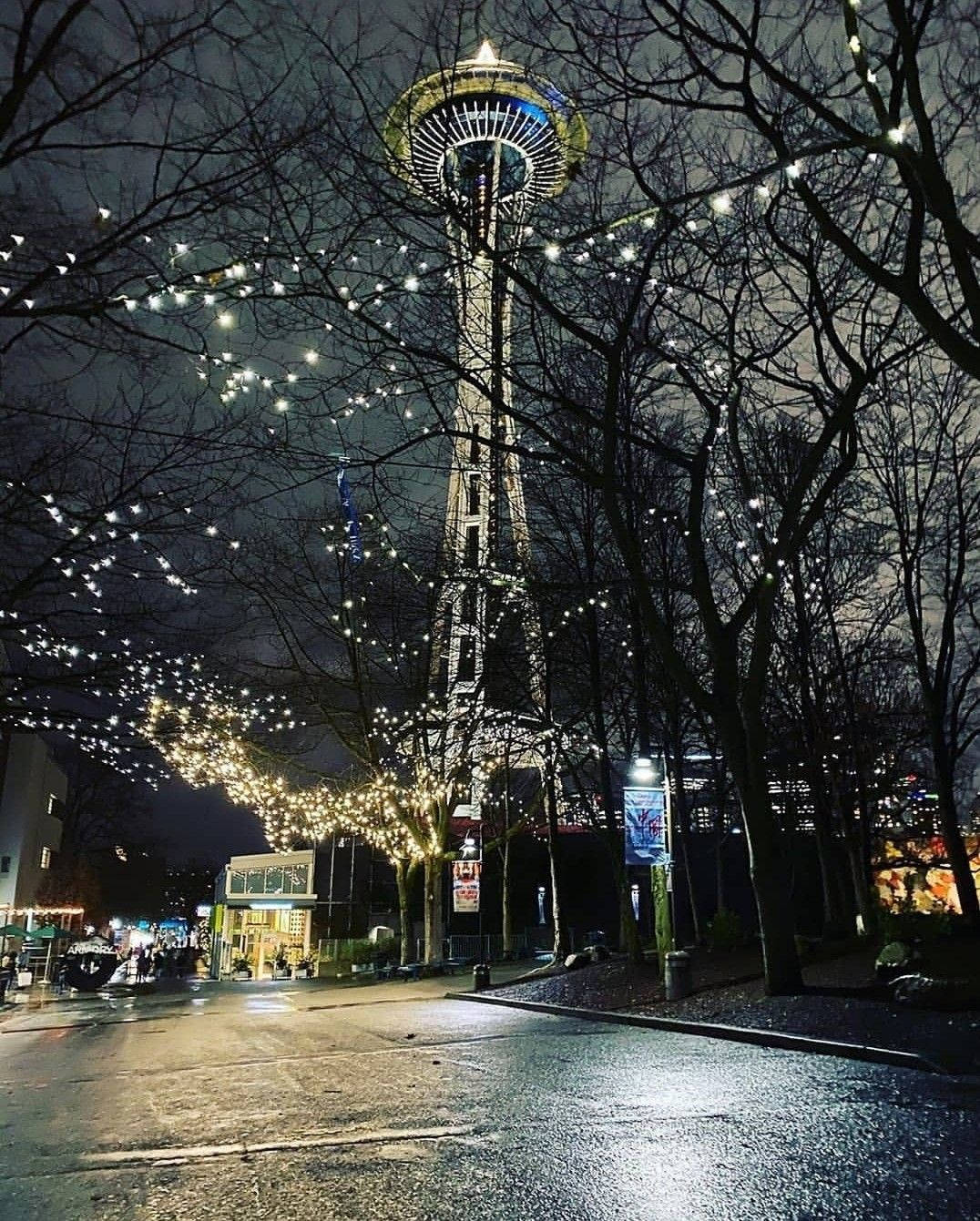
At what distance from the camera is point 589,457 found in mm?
17203

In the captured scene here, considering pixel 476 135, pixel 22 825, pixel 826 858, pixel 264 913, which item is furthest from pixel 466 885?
pixel 22 825

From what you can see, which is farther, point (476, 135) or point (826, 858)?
point (826, 858)

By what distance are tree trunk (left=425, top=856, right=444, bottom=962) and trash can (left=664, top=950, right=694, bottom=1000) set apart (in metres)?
16.0

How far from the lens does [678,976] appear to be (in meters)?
14.5

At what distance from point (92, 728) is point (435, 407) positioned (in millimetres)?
6610

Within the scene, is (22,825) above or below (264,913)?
above

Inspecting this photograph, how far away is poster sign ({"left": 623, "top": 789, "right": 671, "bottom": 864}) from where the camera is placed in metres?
16.2

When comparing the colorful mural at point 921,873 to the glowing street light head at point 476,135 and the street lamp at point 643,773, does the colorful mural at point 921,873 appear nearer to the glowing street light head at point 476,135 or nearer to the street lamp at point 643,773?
the street lamp at point 643,773

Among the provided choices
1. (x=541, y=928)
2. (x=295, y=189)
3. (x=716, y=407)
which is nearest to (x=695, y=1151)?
(x=295, y=189)

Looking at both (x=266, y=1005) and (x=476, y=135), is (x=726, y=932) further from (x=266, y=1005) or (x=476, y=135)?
(x=476, y=135)

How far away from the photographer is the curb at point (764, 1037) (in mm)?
8055

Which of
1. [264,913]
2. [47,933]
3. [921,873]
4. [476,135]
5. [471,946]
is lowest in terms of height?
[471,946]

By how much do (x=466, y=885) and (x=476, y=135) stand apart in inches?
824

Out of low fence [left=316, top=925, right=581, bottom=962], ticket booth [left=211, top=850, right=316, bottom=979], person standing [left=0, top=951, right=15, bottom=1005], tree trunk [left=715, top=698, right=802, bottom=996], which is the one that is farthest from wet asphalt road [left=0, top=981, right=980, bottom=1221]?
ticket booth [left=211, top=850, right=316, bottom=979]
